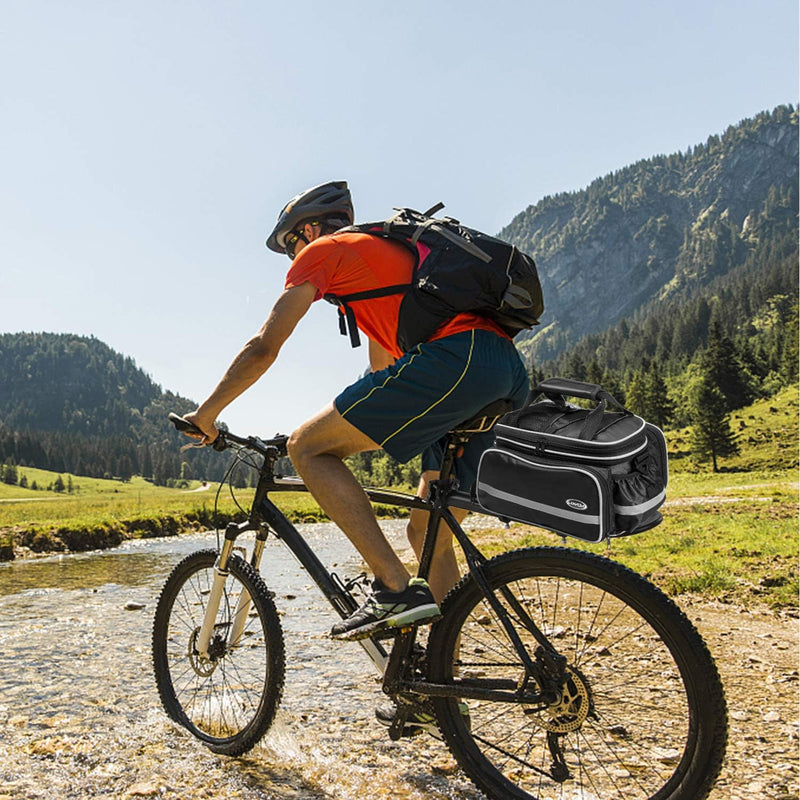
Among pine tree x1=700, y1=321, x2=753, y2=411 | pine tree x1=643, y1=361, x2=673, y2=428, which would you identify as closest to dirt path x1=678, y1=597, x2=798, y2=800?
pine tree x1=700, y1=321, x2=753, y2=411

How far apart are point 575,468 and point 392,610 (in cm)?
127

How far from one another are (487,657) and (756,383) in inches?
4928

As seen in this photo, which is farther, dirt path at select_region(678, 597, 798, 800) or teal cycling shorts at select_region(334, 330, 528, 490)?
dirt path at select_region(678, 597, 798, 800)

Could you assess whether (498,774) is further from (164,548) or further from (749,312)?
(749,312)

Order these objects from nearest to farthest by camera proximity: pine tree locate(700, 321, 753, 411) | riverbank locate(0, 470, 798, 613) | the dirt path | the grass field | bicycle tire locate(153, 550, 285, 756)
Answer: the dirt path < bicycle tire locate(153, 550, 285, 756) < riverbank locate(0, 470, 798, 613) < the grass field < pine tree locate(700, 321, 753, 411)

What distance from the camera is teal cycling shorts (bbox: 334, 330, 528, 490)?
3.41 metres

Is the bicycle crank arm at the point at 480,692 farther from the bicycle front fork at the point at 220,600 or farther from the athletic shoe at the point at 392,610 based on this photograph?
the bicycle front fork at the point at 220,600

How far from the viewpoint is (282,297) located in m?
3.63

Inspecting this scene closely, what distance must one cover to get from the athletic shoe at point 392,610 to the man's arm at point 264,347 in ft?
4.47

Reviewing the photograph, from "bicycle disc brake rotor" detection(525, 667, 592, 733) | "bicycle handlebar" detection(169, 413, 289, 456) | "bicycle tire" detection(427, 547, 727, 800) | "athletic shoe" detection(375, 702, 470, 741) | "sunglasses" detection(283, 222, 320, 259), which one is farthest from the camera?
"sunglasses" detection(283, 222, 320, 259)

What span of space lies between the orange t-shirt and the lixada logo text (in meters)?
1.12

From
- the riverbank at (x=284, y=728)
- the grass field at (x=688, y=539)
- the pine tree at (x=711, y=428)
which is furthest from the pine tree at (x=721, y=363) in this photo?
the riverbank at (x=284, y=728)

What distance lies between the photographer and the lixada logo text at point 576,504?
9.39 feet

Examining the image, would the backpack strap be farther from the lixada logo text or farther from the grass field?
the grass field
